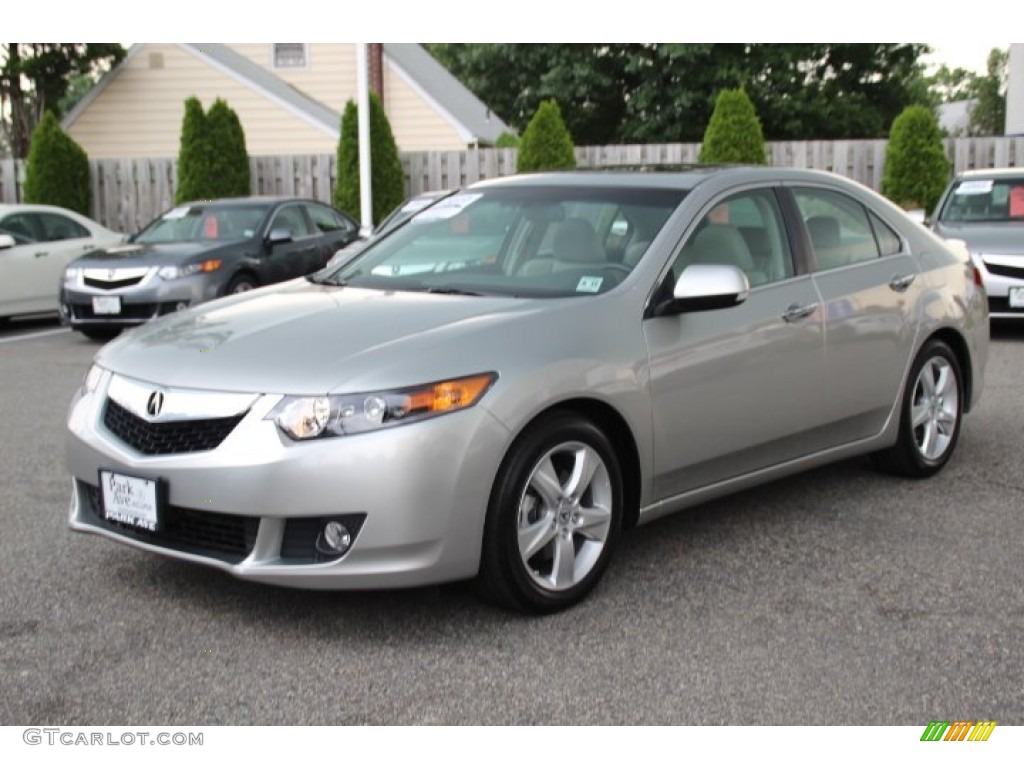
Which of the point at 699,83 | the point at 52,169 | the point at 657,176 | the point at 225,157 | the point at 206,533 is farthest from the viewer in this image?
the point at 699,83

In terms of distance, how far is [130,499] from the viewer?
4.09 metres

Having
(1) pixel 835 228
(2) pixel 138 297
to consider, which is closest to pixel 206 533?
(1) pixel 835 228

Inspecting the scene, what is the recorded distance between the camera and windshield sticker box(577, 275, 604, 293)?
15.1 feet

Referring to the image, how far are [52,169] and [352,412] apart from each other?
18313 millimetres

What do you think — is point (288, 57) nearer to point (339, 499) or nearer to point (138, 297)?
point (138, 297)

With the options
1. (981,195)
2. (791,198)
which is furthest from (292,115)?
(791,198)

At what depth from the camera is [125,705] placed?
11.6ft

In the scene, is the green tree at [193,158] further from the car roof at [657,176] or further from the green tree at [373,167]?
the car roof at [657,176]

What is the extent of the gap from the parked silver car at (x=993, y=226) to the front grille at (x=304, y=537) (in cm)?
813

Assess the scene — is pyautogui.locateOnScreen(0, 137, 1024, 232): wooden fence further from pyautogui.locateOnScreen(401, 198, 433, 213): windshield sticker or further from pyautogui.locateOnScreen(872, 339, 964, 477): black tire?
pyautogui.locateOnScreen(872, 339, 964, 477): black tire

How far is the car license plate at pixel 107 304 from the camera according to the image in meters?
12.0

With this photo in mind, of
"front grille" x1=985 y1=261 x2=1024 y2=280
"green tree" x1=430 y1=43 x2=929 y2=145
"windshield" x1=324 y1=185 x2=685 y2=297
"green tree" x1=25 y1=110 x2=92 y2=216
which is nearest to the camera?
"windshield" x1=324 y1=185 x2=685 y2=297

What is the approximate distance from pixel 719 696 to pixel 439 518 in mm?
985

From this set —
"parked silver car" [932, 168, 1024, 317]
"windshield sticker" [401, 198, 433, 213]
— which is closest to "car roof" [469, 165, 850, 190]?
"parked silver car" [932, 168, 1024, 317]
